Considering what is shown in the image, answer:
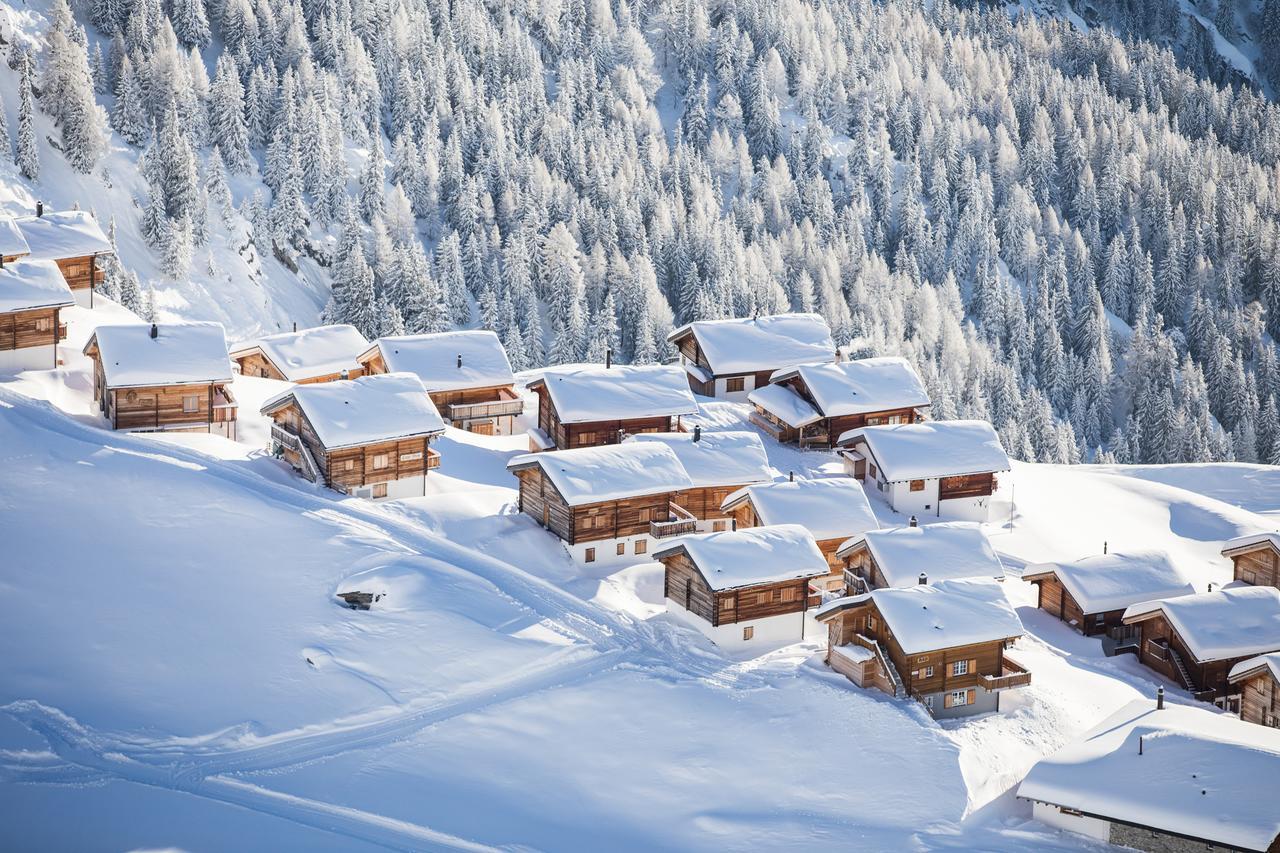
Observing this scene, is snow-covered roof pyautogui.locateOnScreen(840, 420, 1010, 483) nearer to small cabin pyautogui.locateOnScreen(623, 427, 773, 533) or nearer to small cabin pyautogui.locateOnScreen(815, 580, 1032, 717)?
small cabin pyautogui.locateOnScreen(623, 427, 773, 533)

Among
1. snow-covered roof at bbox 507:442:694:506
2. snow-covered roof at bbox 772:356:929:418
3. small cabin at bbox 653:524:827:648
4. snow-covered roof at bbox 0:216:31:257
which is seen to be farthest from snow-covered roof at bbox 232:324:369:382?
small cabin at bbox 653:524:827:648

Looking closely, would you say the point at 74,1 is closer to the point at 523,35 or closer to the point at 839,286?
the point at 523,35

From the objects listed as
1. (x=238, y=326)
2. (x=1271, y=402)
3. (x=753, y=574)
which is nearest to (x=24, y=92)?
(x=238, y=326)

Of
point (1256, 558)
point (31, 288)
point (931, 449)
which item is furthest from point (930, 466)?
point (31, 288)

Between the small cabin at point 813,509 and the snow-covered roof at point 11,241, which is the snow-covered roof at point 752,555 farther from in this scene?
the snow-covered roof at point 11,241

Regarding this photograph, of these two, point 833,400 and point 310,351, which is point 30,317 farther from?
point 833,400
